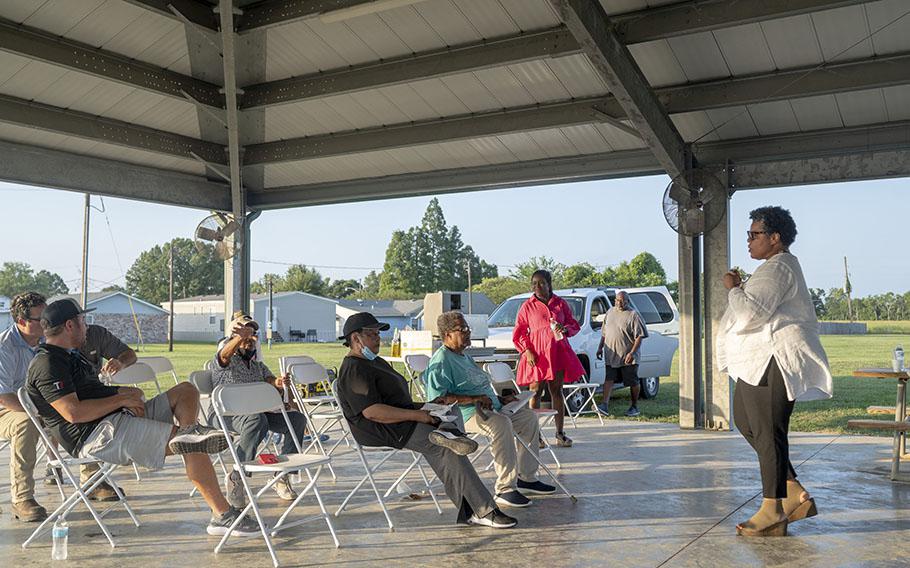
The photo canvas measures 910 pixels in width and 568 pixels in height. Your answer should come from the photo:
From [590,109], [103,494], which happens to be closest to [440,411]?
[103,494]

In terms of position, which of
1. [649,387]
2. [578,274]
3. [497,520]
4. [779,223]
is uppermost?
[578,274]

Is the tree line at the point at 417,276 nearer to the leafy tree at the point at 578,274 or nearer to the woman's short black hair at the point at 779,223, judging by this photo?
the leafy tree at the point at 578,274

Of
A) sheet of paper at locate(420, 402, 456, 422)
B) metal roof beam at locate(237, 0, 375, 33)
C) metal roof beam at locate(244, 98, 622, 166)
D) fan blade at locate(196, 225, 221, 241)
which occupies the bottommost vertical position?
sheet of paper at locate(420, 402, 456, 422)

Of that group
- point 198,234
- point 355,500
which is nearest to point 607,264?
point 198,234

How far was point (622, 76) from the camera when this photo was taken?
6.13m

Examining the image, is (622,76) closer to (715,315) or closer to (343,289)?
(715,315)

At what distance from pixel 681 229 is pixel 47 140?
6.40 metres

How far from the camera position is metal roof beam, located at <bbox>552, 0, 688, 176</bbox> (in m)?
5.39

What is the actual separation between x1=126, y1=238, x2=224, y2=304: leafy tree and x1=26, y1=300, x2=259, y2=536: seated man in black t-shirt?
59373 millimetres

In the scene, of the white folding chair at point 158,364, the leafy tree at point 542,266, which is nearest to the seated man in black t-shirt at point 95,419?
the white folding chair at point 158,364

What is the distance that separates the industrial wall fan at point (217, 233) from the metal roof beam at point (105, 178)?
4.30 ft

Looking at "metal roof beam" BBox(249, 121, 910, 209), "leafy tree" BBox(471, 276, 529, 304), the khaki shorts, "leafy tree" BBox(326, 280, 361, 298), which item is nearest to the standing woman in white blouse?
the khaki shorts

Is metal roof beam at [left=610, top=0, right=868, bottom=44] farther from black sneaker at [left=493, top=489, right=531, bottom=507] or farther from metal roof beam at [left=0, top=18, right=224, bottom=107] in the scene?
metal roof beam at [left=0, top=18, right=224, bottom=107]

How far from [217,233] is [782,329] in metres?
6.47
